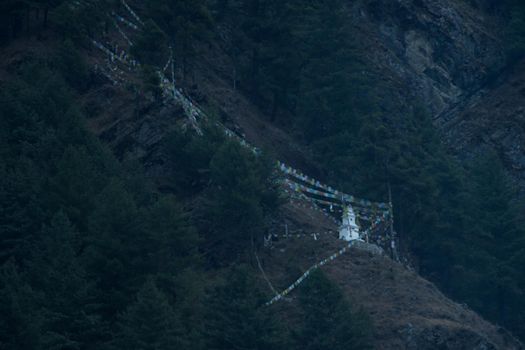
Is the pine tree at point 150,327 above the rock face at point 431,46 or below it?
below

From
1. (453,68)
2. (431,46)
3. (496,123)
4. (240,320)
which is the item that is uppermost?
(431,46)

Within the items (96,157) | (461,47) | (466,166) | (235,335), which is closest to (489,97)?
(461,47)

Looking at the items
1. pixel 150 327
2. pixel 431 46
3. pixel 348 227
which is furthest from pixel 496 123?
pixel 150 327

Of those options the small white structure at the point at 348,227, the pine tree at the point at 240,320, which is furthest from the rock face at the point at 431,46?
the pine tree at the point at 240,320

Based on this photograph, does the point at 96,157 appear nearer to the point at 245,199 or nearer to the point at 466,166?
the point at 245,199

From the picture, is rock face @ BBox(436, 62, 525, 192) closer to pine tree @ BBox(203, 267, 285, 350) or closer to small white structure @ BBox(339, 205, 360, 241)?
small white structure @ BBox(339, 205, 360, 241)

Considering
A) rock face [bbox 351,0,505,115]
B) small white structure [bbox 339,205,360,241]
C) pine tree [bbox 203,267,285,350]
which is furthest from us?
rock face [bbox 351,0,505,115]

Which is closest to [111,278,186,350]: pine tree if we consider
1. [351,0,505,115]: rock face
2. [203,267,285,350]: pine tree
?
[203,267,285,350]: pine tree

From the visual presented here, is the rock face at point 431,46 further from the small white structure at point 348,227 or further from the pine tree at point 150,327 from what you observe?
the pine tree at point 150,327

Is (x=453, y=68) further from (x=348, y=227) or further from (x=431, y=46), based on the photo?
(x=348, y=227)
